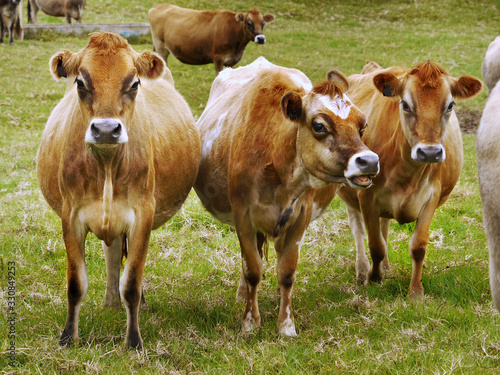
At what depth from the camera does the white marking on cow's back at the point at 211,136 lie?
19.9ft

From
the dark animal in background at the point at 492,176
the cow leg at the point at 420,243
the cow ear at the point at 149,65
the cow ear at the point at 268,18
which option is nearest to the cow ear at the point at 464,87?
the cow leg at the point at 420,243

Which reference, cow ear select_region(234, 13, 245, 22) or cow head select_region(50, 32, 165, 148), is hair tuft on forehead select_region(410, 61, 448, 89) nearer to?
cow head select_region(50, 32, 165, 148)

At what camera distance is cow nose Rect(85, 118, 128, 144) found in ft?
13.2

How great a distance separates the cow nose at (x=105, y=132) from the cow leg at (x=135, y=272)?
74 cm

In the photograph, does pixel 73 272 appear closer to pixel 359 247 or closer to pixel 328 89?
pixel 328 89

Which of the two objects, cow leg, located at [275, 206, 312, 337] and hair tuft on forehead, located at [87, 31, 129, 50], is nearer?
hair tuft on forehead, located at [87, 31, 129, 50]

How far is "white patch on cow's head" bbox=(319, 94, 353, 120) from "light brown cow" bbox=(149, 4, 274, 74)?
1295 cm

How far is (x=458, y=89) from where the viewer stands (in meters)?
5.52

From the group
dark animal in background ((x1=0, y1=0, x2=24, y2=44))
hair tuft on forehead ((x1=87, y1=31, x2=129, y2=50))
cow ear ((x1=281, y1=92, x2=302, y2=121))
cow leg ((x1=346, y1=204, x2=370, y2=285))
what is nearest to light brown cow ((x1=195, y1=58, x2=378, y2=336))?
cow ear ((x1=281, y1=92, x2=302, y2=121))

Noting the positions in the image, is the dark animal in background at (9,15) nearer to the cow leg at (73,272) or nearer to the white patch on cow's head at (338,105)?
the cow leg at (73,272)

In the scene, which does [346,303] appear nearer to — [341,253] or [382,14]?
[341,253]

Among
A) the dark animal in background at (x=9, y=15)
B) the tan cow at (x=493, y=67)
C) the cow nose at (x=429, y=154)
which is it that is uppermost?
the tan cow at (x=493, y=67)

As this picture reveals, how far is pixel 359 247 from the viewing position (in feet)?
22.0

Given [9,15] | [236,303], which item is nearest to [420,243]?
[236,303]
